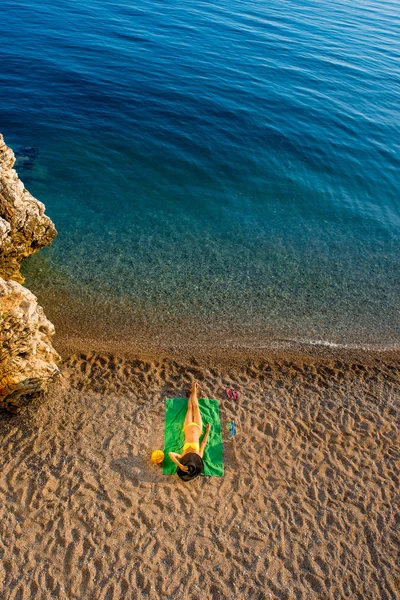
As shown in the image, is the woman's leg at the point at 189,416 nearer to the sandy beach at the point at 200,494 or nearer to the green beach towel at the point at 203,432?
the green beach towel at the point at 203,432

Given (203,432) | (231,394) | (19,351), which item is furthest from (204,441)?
(19,351)

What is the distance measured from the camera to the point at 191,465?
12023mm

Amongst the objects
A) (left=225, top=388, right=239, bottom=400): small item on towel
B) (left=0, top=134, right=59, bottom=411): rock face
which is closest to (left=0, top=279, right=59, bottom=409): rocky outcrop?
(left=0, top=134, right=59, bottom=411): rock face

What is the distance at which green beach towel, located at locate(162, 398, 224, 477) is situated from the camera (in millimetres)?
12820

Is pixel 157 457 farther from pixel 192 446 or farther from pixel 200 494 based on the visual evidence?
pixel 200 494

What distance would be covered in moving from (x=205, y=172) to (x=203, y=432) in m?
18.5

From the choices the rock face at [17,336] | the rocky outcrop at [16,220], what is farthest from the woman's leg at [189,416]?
the rocky outcrop at [16,220]

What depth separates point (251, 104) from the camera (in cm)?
3459

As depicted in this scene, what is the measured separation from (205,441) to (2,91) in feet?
103

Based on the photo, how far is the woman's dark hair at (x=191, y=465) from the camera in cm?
1205

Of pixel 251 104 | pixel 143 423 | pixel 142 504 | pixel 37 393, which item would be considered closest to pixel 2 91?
pixel 251 104

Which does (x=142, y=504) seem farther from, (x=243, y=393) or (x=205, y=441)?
(x=243, y=393)

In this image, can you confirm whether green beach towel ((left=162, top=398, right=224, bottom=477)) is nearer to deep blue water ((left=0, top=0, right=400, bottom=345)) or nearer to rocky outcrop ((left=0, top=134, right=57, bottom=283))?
deep blue water ((left=0, top=0, right=400, bottom=345))

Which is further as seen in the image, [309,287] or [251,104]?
[251,104]
